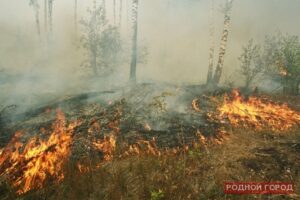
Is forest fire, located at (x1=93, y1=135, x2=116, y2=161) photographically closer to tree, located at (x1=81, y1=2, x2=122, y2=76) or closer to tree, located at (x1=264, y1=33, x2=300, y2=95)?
tree, located at (x1=264, y1=33, x2=300, y2=95)

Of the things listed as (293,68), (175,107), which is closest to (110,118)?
(175,107)

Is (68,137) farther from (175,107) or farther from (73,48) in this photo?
(73,48)

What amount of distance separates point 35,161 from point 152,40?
32695 millimetres

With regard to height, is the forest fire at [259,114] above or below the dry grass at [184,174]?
above

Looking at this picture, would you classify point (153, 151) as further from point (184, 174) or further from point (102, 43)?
point (102, 43)

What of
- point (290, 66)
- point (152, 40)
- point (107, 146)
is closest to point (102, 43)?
point (152, 40)

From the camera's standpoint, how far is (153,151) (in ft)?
26.2

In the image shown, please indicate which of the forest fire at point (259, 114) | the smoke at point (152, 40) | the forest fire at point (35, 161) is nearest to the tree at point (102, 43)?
the smoke at point (152, 40)

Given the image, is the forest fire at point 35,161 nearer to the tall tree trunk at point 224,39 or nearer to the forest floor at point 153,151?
the forest floor at point 153,151

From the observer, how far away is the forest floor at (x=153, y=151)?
20.7 ft

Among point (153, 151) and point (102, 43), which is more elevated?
point (102, 43)

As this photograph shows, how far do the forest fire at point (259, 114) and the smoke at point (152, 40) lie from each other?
13495mm

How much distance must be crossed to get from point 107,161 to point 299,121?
22.2 ft

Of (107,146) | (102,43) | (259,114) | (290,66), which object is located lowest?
(107,146)
